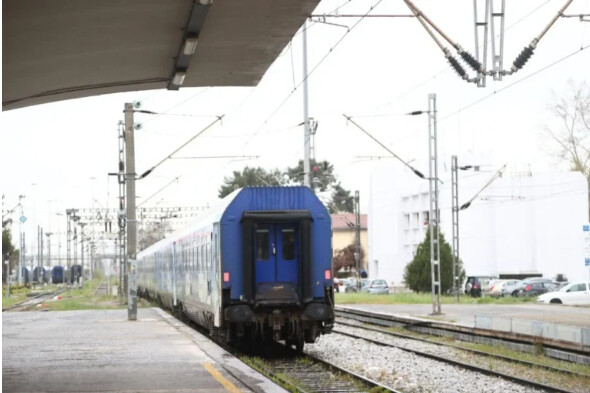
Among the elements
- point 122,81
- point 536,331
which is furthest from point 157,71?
point 536,331

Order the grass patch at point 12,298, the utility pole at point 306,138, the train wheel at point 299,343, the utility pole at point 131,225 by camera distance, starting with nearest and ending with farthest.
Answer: the train wheel at point 299,343 < the utility pole at point 131,225 < the utility pole at point 306,138 < the grass patch at point 12,298

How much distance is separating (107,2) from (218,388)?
5213 mm

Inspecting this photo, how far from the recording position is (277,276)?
17547mm

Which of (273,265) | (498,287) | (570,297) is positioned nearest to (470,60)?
(273,265)

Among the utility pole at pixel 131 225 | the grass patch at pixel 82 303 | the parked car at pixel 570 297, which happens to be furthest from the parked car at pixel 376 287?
the utility pole at pixel 131 225

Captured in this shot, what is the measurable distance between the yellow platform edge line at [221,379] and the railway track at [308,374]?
2.60ft

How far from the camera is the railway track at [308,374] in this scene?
43.6 feet

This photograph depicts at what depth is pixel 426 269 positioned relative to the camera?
190ft

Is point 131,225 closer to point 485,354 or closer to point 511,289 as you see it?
point 485,354

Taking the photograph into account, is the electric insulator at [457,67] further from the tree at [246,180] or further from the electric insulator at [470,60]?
the tree at [246,180]

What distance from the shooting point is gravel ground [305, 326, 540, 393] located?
13.7 meters

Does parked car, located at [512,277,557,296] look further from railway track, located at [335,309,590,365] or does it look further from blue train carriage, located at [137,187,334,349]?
blue train carriage, located at [137,187,334,349]

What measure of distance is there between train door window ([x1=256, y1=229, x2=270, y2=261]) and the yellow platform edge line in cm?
272

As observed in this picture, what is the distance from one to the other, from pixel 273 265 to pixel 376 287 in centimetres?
5013
